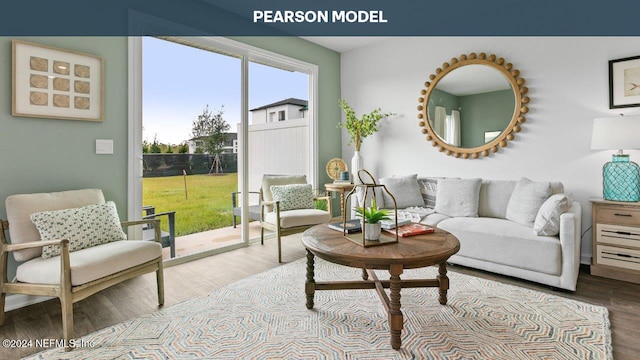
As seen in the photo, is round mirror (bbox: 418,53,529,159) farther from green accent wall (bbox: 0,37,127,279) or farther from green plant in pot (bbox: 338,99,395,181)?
green accent wall (bbox: 0,37,127,279)

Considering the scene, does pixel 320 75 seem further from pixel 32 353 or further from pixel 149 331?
pixel 32 353

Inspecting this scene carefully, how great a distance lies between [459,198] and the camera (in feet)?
11.5

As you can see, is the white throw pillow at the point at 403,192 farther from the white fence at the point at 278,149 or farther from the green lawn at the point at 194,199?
the green lawn at the point at 194,199

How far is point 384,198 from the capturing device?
385cm

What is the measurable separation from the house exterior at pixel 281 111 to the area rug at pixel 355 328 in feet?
7.80

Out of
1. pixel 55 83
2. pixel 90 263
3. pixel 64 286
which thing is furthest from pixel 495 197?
pixel 55 83

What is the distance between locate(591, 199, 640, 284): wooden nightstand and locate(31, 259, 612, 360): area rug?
0.83 meters

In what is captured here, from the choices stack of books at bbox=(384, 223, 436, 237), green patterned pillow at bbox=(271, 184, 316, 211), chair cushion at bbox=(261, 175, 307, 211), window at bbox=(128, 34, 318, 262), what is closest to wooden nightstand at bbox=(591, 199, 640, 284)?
stack of books at bbox=(384, 223, 436, 237)

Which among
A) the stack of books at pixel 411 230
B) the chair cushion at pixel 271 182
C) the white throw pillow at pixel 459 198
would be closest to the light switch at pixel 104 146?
the chair cushion at pixel 271 182

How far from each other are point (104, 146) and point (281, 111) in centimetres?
231

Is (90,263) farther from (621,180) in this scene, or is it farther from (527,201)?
(621,180)

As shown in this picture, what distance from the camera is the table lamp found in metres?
2.73
